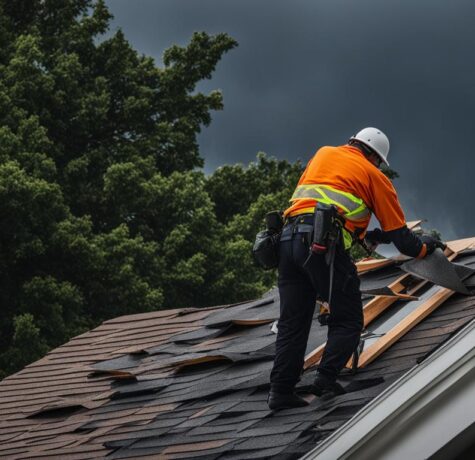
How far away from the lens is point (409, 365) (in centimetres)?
614

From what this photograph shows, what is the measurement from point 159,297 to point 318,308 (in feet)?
47.9

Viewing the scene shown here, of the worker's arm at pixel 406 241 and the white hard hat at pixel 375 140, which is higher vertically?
the white hard hat at pixel 375 140

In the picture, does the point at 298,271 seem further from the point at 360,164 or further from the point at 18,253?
the point at 18,253

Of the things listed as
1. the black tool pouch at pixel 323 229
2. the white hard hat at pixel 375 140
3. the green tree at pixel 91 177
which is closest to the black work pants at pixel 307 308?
the black tool pouch at pixel 323 229

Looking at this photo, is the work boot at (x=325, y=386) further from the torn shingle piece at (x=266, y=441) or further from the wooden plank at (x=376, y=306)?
the wooden plank at (x=376, y=306)

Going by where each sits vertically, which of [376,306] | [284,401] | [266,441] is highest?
[376,306]

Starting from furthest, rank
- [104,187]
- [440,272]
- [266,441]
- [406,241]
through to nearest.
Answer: [104,187], [440,272], [406,241], [266,441]

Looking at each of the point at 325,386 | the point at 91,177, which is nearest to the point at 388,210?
the point at 325,386

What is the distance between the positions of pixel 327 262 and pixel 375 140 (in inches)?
37.1

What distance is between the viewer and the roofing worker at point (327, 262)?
242 inches

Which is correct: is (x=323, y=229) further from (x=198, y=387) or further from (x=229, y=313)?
(x=229, y=313)

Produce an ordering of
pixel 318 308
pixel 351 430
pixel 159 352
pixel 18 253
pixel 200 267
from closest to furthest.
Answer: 1. pixel 351 430
2. pixel 318 308
3. pixel 159 352
4. pixel 18 253
5. pixel 200 267

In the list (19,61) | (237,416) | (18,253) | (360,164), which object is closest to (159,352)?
(237,416)

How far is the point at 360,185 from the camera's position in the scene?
6.29m
